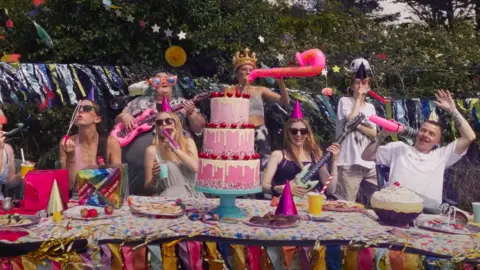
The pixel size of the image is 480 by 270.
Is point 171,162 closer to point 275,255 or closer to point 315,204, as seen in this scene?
point 315,204

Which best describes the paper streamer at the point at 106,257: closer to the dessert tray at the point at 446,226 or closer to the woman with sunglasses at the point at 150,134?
the dessert tray at the point at 446,226

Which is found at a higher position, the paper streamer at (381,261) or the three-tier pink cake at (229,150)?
the three-tier pink cake at (229,150)

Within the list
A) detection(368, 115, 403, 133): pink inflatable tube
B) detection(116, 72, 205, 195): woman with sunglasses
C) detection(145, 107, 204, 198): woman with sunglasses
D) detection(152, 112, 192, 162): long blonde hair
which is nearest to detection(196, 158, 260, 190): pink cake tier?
detection(145, 107, 204, 198): woman with sunglasses

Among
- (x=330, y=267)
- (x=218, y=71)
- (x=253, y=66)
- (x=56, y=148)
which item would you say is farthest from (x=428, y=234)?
(x=56, y=148)

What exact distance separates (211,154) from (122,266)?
62 cm

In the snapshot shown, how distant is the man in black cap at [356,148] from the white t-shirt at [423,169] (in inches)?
30.5

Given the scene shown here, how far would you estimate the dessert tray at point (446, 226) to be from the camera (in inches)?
97.3

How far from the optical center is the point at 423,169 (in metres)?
3.52

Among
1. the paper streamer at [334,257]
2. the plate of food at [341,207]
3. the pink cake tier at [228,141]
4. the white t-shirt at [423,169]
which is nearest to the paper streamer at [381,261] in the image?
the paper streamer at [334,257]

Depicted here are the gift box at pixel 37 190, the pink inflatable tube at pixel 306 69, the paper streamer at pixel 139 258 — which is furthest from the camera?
the pink inflatable tube at pixel 306 69

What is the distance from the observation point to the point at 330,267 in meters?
2.32

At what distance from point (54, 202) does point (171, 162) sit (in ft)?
3.36

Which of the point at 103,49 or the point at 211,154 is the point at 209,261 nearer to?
the point at 211,154

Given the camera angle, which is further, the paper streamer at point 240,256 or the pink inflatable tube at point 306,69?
the pink inflatable tube at point 306,69
